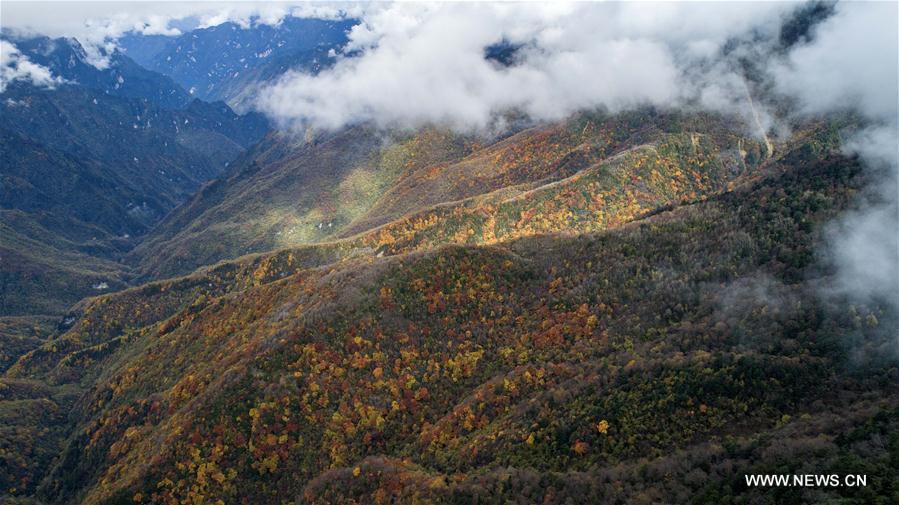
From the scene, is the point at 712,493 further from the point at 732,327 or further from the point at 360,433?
the point at 360,433

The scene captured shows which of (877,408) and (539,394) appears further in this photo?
(539,394)

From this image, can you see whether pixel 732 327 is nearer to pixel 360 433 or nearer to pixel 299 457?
pixel 360 433

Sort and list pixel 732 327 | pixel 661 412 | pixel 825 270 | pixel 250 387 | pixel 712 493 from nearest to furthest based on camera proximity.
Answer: pixel 712 493, pixel 661 412, pixel 732 327, pixel 825 270, pixel 250 387

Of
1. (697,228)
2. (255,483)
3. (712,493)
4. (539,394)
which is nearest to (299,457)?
(255,483)

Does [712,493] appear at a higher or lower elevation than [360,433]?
lower

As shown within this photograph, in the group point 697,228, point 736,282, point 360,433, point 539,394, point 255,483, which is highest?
point 697,228

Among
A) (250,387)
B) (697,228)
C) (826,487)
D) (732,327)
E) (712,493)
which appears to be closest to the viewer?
(826,487)

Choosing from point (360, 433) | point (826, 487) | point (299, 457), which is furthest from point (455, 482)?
point (826, 487)
